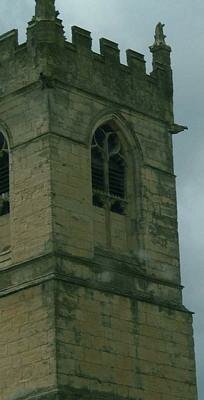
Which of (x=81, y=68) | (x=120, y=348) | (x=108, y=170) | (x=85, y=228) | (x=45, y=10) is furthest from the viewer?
(x=108, y=170)

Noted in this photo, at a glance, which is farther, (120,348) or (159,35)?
(159,35)

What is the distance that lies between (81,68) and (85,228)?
3.61 metres

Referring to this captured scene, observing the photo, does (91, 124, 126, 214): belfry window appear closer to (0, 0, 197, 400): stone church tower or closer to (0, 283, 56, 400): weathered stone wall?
(0, 0, 197, 400): stone church tower

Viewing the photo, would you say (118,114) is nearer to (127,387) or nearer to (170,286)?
(170,286)

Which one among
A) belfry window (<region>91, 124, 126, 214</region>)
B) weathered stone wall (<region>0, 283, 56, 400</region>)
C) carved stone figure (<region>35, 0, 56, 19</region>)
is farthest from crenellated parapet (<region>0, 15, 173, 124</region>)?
weathered stone wall (<region>0, 283, 56, 400</region>)

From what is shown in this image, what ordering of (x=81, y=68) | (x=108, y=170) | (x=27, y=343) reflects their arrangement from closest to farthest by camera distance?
(x=27, y=343), (x=81, y=68), (x=108, y=170)

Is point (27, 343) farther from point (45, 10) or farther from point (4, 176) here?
point (45, 10)

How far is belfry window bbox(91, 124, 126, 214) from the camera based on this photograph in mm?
34938

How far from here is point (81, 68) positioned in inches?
1385

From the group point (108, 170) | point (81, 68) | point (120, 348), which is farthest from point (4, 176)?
point (120, 348)

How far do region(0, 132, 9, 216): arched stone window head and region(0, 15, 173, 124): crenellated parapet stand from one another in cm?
113

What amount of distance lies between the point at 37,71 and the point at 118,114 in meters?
2.23

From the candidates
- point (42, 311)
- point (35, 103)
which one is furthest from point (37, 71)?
point (42, 311)

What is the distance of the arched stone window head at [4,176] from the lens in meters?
34.7
